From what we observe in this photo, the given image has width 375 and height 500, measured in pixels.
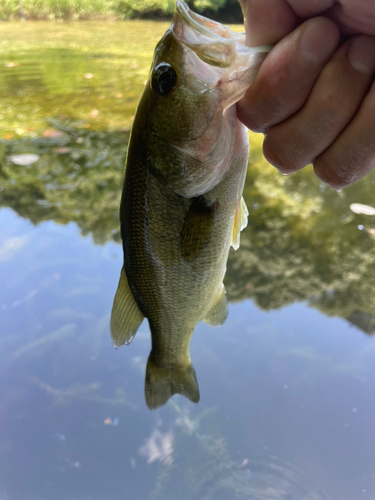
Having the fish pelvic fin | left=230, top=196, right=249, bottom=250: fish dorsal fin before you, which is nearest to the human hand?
left=230, top=196, right=249, bottom=250: fish dorsal fin

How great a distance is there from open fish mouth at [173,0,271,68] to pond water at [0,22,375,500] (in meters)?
1.56

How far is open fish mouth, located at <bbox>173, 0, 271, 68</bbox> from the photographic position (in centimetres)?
70

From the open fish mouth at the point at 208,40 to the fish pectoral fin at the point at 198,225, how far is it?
32 centimetres

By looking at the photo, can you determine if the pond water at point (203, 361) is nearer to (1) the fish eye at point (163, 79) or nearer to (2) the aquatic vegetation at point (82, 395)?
(2) the aquatic vegetation at point (82, 395)

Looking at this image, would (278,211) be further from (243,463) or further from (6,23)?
(6,23)

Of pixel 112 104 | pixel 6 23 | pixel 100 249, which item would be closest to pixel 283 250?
pixel 100 249

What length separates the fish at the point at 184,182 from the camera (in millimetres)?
733

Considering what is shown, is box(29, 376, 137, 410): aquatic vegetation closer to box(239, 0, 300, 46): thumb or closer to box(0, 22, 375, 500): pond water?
box(0, 22, 375, 500): pond water

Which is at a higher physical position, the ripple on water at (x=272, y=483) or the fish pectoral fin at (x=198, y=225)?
the fish pectoral fin at (x=198, y=225)

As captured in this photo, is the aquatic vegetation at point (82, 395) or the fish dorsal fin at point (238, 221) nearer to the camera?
the fish dorsal fin at point (238, 221)

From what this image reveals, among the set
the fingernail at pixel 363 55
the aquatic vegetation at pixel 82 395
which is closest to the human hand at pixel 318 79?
the fingernail at pixel 363 55

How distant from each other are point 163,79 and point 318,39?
1.02 ft

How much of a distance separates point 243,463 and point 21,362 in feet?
4.01

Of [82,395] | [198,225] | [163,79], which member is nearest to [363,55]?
[163,79]
